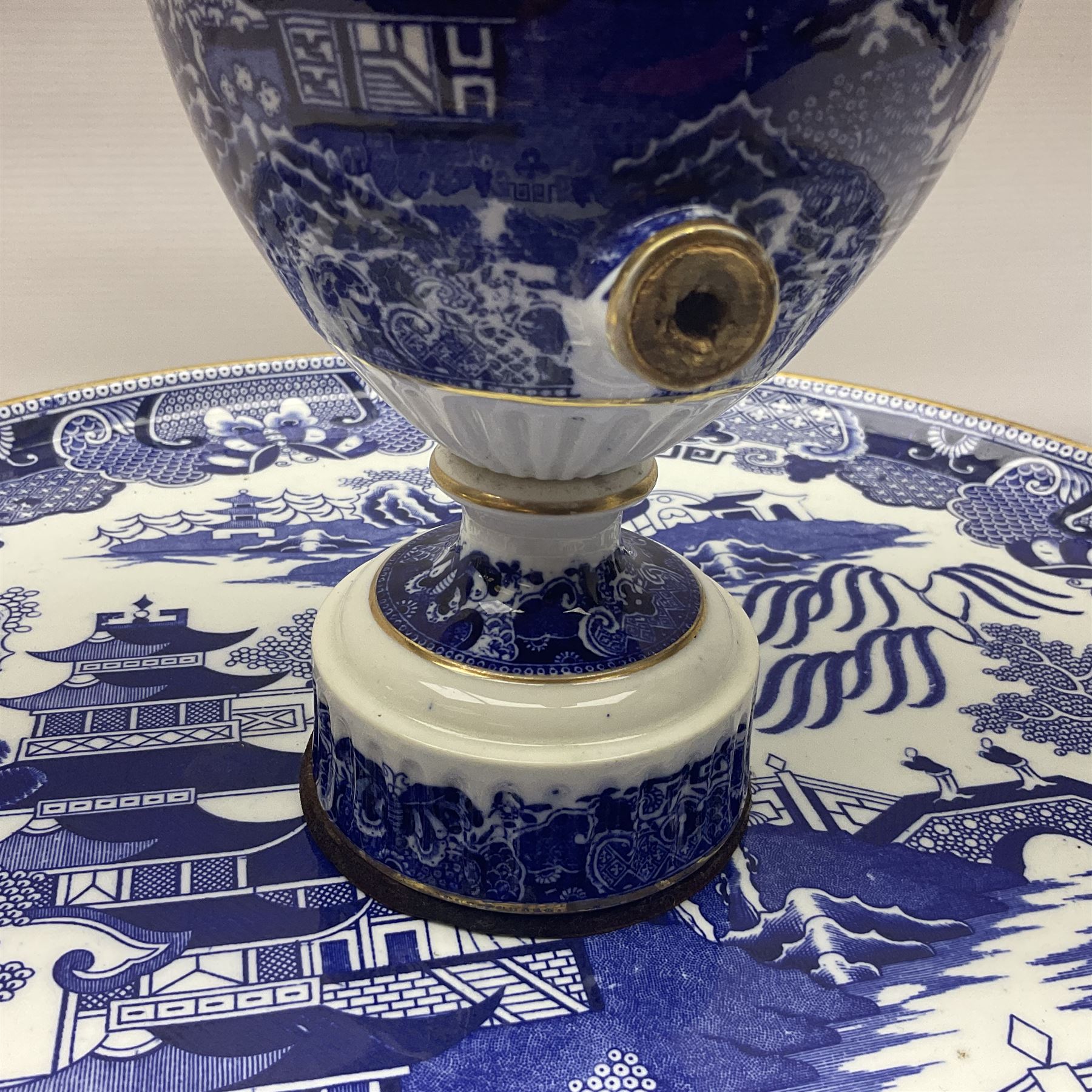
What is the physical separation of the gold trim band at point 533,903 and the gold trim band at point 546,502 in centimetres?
20

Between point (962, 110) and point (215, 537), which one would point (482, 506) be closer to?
point (962, 110)

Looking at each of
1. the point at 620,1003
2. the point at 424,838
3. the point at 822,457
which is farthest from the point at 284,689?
the point at 822,457

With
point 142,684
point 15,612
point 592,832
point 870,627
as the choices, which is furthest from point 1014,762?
point 15,612

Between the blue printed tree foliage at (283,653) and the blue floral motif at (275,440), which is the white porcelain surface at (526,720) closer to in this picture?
the blue printed tree foliage at (283,653)

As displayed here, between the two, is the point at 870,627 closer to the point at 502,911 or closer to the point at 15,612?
the point at 502,911

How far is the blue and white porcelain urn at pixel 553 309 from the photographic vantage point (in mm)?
422

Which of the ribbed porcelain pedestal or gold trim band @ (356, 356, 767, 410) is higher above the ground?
gold trim band @ (356, 356, 767, 410)

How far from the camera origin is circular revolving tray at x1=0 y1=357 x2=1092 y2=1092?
56 centimetres

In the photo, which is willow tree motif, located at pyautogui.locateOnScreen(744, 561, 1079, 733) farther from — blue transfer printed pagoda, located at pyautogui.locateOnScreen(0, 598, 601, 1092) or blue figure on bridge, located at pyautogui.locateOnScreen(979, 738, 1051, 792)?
blue transfer printed pagoda, located at pyautogui.locateOnScreen(0, 598, 601, 1092)

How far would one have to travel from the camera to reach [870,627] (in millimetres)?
894

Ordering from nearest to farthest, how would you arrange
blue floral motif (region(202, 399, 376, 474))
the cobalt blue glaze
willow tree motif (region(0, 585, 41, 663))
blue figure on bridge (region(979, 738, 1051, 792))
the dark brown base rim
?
the cobalt blue glaze
the dark brown base rim
blue figure on bridge (region(979, 738, 1051, 792))
willow tree motif (region(0, 585, 41, 663))
blue floral motif (region(202, 399, 376, 474))

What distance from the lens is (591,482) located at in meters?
0.63

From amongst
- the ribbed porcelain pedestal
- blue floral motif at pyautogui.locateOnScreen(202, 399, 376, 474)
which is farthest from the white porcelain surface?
blue floral motif at pyautogui.locateOnScreen(202, 399, 376, 474)

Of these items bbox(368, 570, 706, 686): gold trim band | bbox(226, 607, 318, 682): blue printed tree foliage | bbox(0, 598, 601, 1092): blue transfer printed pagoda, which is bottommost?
bbox(226, 607, 318, 682): blue printed tree foliage
